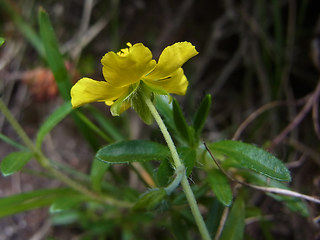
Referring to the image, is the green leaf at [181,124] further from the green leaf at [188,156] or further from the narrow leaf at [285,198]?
the narrow leaf at [285,198]

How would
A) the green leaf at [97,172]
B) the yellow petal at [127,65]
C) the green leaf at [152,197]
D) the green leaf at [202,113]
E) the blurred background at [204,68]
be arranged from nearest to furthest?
the yellow petal at [127,65] → the green leaf at [152,197] → the green leaf at [202,113] → the green leaf at [97,172] → the blurred background at [204,68]

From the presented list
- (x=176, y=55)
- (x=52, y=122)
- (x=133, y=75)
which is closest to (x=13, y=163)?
(x=52, y=122)

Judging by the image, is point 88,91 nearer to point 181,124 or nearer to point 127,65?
point 127,65

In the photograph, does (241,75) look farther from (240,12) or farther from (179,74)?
(179,74)

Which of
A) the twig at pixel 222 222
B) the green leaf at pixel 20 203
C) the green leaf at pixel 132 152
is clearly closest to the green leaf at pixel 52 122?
the green leaf at pixel 20 203

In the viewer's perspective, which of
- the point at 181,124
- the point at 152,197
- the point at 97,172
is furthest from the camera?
the point at 97,172

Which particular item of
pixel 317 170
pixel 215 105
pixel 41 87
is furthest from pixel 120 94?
pixel 41 87
